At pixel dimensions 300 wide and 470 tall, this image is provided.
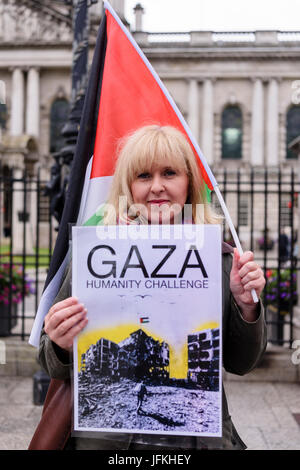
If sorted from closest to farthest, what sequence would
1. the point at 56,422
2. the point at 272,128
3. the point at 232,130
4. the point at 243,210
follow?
the point at 56,422 → the point at 243,210 → the point at 272,128 → the point at 232,130

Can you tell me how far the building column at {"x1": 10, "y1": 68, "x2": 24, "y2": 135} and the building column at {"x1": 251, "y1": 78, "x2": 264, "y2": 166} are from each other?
1479cm

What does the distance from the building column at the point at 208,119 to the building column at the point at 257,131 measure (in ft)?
8.33

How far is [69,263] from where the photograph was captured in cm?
169

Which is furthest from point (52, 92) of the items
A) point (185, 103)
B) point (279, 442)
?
point (279, 442)

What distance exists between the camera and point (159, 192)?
1.57m

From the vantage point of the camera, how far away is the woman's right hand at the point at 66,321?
1413 mm

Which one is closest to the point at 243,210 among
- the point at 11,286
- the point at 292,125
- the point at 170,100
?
the point at 292,125

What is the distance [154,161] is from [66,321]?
556 millimetres

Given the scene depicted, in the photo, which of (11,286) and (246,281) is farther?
(11,286)

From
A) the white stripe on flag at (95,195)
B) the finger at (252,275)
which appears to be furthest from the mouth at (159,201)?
the finger at (252,275)

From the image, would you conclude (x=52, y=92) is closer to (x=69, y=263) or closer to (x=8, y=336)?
(x=8, y=336)

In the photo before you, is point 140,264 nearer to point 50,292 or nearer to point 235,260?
point 235,260

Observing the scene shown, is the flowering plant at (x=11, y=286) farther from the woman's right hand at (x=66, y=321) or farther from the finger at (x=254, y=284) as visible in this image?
the finger at (x=254, y=284)

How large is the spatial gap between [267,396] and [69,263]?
4.14 meters
